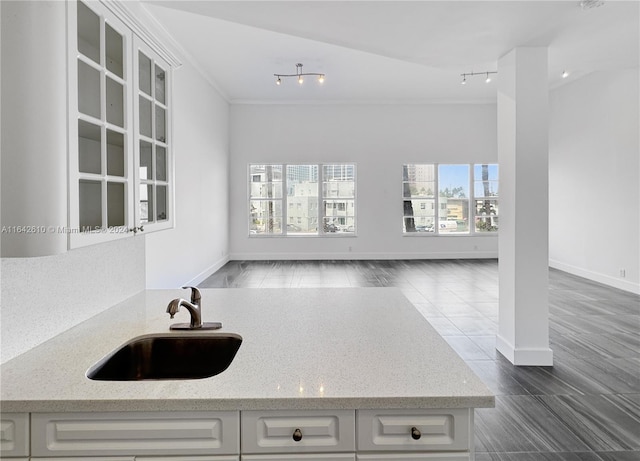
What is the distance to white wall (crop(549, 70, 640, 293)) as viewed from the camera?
5805 millimetres

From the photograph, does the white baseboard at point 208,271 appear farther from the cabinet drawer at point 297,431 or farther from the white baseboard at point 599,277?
the white baseboard at point 599,277

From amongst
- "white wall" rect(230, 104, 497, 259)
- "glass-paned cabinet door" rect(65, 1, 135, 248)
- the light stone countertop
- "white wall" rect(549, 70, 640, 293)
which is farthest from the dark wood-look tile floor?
"glass-paned cabinet door" rect(65, 1, 135, 248)

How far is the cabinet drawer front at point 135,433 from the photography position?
3.34 feet

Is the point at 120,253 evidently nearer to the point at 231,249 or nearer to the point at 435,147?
the point at 231,249

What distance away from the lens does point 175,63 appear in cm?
204

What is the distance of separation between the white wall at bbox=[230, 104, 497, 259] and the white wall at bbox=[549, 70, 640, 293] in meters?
1.67

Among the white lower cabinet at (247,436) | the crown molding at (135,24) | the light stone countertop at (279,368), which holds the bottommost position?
the white lower cabinet at (247,436)

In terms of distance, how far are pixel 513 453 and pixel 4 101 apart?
8.84 feet

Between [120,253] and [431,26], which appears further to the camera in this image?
[431,26]

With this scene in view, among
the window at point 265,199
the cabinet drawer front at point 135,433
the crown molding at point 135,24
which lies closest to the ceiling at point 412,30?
the crown molding at point 135,24

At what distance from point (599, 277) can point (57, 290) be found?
7443 mm

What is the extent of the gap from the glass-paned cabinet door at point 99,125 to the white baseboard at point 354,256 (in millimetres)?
7587

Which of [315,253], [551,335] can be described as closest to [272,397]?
[551,335]

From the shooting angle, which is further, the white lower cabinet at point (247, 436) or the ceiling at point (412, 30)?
the ceiling at point (412, 30)
